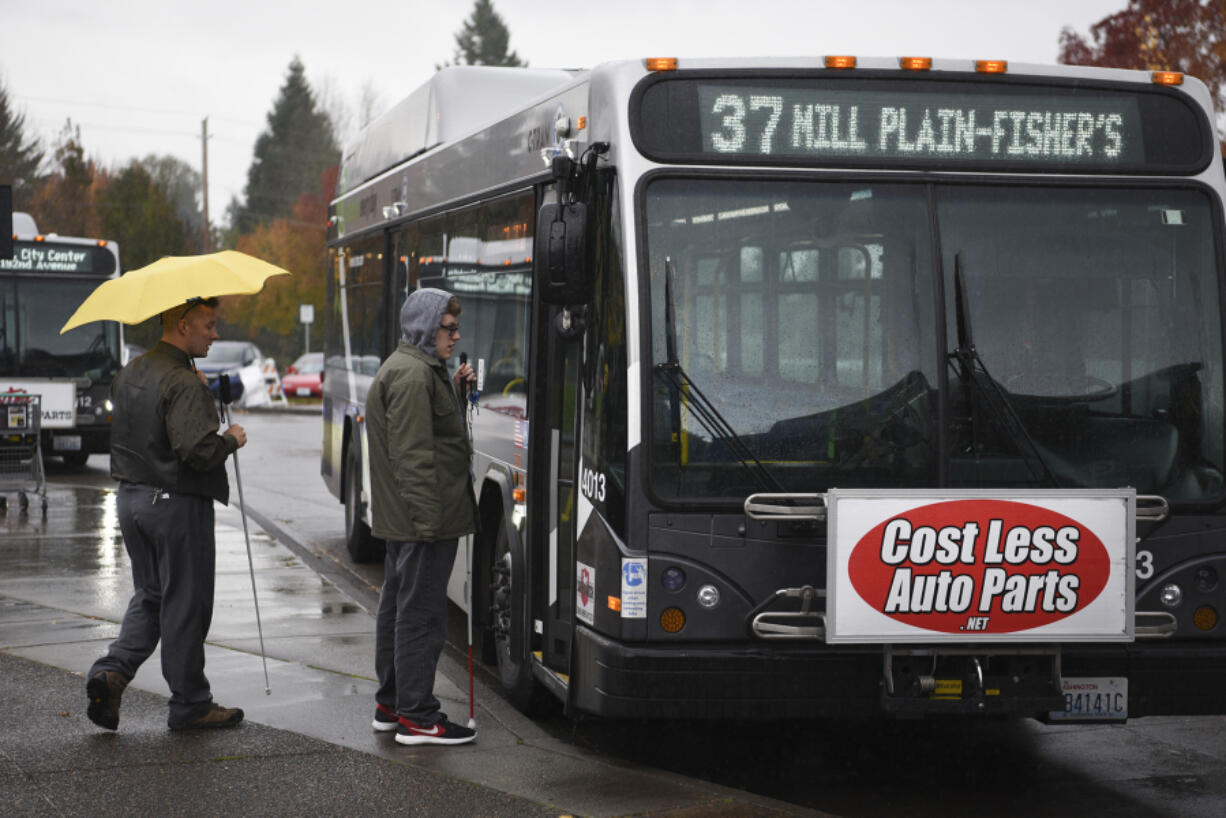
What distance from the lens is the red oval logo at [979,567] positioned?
5902 mm

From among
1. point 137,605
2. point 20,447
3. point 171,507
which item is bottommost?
point 137,605

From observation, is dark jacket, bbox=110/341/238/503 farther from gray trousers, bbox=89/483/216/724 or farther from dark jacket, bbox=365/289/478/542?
dark jacket, bbox=365/289/478/542

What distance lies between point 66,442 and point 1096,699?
17097mm

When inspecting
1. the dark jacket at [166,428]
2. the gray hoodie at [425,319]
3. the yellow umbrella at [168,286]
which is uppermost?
the yellow umbrella at [168,286]

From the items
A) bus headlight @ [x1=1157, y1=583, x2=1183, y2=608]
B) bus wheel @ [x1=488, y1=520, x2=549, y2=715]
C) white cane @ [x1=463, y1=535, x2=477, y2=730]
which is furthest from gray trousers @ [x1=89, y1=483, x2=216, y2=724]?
bus headlight @ [x1=1157, y1=583, x2=1183, y2=608]

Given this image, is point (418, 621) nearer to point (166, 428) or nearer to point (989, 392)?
point (166, 428)

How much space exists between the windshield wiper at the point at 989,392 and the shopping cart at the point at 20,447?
39.7ft

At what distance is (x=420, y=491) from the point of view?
21.3ft

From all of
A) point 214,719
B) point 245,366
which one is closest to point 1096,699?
point 214,719

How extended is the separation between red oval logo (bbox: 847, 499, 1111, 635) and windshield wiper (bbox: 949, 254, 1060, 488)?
245 mm

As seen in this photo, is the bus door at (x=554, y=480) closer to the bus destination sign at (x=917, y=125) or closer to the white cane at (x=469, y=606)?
the white cane at (x=469, y=606)

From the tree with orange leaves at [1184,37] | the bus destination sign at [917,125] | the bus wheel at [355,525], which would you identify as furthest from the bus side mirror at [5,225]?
the tree with orange leaves at [1184,37]

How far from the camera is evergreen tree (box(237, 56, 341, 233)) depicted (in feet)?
295

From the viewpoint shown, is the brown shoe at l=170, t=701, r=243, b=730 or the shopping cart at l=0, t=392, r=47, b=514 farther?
the shopping cart at l=0, t=392, r=47, b=514
